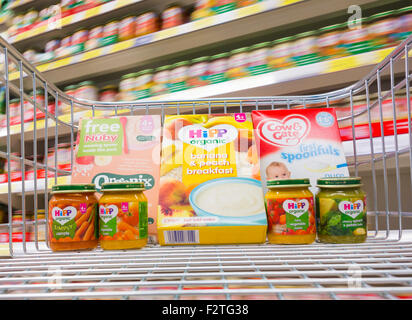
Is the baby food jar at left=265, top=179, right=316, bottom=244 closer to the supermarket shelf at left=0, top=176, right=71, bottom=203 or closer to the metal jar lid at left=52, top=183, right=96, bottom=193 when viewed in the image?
the metal jar lid at left=52, top=183, right=96, bottom=193

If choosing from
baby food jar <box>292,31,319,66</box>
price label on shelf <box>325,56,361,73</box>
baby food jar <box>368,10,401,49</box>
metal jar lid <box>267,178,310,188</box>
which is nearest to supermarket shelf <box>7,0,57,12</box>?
baby food jar <box>292,31,319,66</box>

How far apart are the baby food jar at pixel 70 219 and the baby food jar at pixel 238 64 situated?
149cm

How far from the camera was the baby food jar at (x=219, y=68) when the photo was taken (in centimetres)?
219

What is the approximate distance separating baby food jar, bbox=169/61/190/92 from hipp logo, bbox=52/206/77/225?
159cm

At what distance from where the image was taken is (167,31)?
2.30 meters

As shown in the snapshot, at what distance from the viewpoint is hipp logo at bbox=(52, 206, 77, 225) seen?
2.76 ft

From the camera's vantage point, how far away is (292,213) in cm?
85

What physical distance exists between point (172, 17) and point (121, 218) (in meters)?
1.93

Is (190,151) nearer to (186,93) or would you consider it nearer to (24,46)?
(186,93)

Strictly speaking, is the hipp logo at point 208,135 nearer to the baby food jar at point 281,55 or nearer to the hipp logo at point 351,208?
the hipp logo at point 351,208

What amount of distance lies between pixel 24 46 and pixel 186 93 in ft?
6.64

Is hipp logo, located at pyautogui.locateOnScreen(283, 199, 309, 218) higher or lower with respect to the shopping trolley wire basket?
higher

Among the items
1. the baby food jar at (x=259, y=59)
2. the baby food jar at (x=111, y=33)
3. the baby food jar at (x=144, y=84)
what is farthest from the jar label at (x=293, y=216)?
the baby food jar at (x=111, y=33)

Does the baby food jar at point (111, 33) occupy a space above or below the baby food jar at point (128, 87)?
above
